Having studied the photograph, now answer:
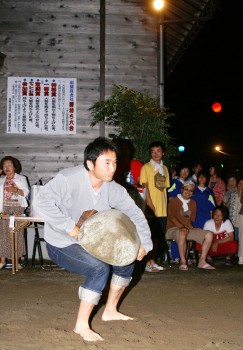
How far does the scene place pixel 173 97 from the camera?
32.4 m

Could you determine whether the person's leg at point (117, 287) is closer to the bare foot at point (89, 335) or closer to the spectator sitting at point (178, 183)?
the bare foot at point (89, 335)

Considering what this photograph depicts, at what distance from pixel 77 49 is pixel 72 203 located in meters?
7.32

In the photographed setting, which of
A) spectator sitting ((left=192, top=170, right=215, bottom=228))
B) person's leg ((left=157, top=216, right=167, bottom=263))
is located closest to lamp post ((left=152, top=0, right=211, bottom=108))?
spectator sitting ((left=192, top=170, right=215, bottom=228))

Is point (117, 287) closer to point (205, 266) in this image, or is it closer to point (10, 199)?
point (205, 266)

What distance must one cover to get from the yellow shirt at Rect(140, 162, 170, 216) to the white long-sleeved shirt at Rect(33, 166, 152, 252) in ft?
13.6

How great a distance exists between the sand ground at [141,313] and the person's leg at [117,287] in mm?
86

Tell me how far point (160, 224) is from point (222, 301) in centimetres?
309

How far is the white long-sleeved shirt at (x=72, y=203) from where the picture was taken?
4059 mm

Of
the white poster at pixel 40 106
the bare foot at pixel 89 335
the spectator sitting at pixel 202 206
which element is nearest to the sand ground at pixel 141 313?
the bare foot at pixel 89 335

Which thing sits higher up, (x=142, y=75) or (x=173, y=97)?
(x=173, y=97)

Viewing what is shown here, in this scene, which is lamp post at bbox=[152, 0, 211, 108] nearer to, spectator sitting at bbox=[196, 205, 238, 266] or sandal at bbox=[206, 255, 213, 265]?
spectator sitting at bbox=[196, 205, 238, 266]

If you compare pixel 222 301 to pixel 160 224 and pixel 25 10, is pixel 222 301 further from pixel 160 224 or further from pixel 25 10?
pixel 25 10

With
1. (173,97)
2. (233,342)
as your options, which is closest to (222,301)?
(233,342)

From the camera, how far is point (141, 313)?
510 centimetres
